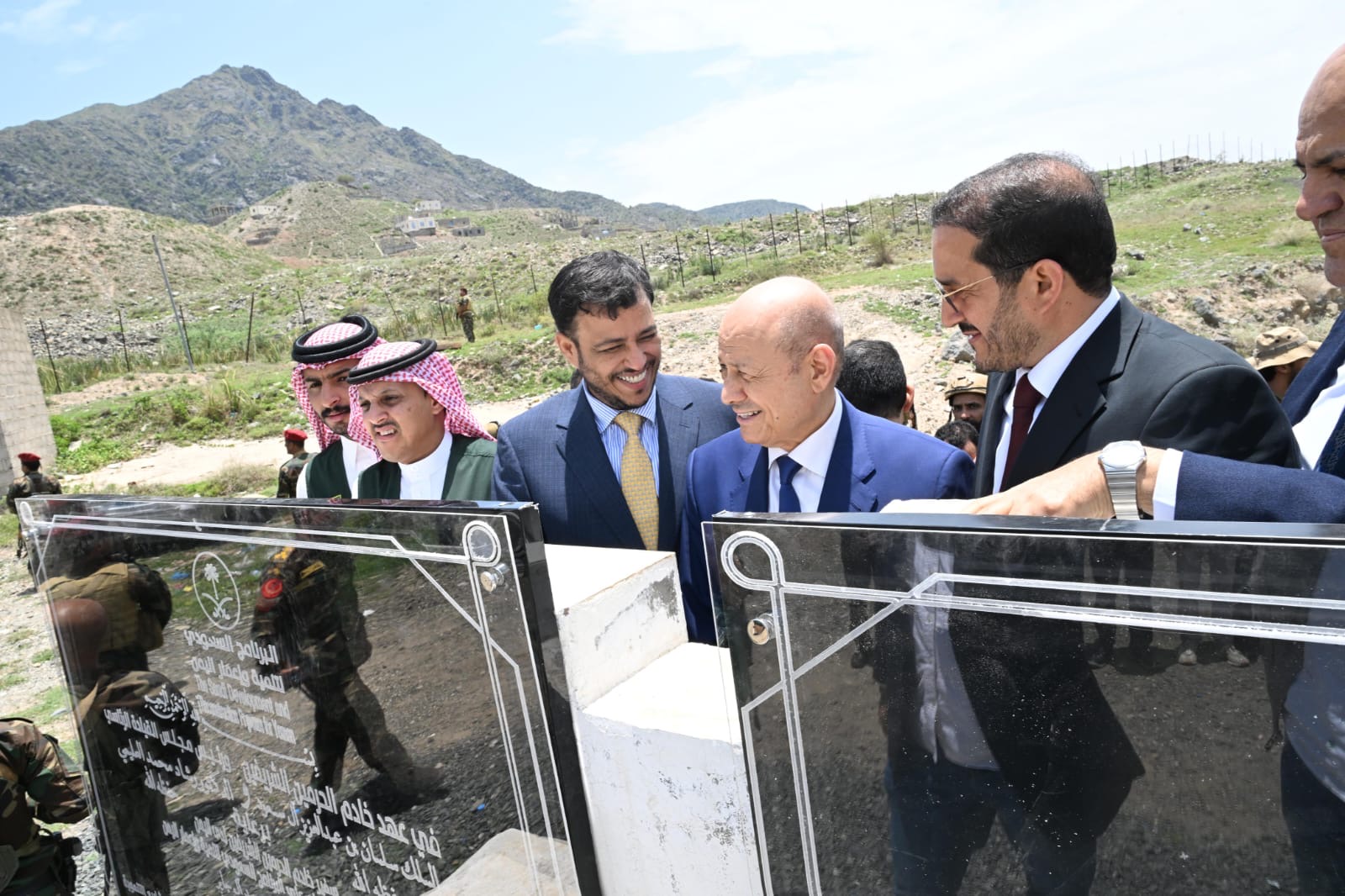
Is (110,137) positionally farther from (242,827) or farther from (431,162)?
(242,827)

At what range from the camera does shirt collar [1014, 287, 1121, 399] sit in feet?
5.16

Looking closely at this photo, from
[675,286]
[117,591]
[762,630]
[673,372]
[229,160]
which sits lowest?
[673,372]

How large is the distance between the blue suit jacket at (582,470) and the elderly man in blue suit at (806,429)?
21.3 inches

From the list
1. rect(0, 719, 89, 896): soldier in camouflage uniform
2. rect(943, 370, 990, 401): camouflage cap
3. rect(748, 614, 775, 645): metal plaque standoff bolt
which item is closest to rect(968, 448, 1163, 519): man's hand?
rect(748, 614, 775, 645): metal plaque standoff bolt

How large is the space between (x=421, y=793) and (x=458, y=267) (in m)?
38.7

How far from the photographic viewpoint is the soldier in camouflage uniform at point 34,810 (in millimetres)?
2777

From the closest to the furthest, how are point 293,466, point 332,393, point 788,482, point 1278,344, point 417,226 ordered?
point 788,482 < point 332,393 < point 1278,344 < point 293,466 < point 417,226

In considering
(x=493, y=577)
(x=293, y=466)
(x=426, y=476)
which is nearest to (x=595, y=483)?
(x=426, y=476)

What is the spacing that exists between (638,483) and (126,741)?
1639 millimetres

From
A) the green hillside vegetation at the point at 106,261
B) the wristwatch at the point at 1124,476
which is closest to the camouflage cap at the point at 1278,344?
the wristwatch at the point at 1124,476

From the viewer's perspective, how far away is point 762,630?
1192mm

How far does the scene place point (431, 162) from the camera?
188m

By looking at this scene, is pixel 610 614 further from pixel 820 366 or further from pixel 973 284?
pixel 973 284

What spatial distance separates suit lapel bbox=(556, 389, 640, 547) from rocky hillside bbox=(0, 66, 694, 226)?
101 meters
